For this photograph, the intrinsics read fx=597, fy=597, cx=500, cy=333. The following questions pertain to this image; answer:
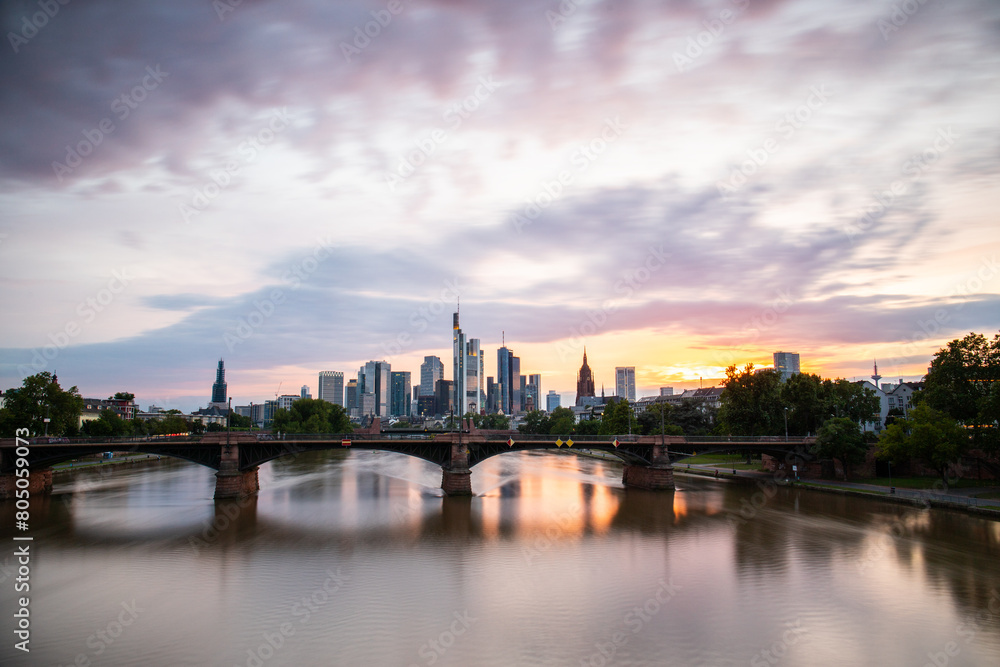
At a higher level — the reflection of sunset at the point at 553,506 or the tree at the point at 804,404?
the tree at the point at 804,404

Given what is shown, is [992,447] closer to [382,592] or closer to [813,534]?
[813,534]

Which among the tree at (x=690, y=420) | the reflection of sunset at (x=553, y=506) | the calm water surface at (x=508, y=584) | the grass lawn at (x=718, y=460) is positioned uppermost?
the tree at (x=690, y=420)

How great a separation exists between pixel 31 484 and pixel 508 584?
64430mm

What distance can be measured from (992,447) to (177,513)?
79.5m

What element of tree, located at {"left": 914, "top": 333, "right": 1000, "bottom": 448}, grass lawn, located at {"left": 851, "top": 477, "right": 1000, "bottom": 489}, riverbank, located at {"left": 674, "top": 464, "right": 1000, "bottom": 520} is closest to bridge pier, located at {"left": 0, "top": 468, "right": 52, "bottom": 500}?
riverbank, located at {"left": 674, "top": 464, "right": 1000, "bottom": 520}

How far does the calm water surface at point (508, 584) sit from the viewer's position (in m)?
25.1

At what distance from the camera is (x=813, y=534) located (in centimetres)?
4728

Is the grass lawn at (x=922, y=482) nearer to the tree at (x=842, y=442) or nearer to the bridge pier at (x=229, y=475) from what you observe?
the tree at (x=842, y=442)

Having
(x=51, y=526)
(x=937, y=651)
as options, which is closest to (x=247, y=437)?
(x=51, y=526)

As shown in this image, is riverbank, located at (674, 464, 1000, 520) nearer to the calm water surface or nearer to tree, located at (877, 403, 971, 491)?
the calm water surface

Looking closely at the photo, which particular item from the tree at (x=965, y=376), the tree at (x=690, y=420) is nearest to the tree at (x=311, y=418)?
the tree at (x=690, y=420)

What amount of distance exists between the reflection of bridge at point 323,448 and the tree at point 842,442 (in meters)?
5.04

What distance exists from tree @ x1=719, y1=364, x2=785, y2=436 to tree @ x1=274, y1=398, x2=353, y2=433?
3763 inches

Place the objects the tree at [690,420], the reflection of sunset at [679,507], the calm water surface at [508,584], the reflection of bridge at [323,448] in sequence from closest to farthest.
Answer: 1. the calm water surface at [508,584]
2. the reflection of sunset at [679,507]
3. the reflection of bridge at [323,448]
4. the tree at [690,420]
